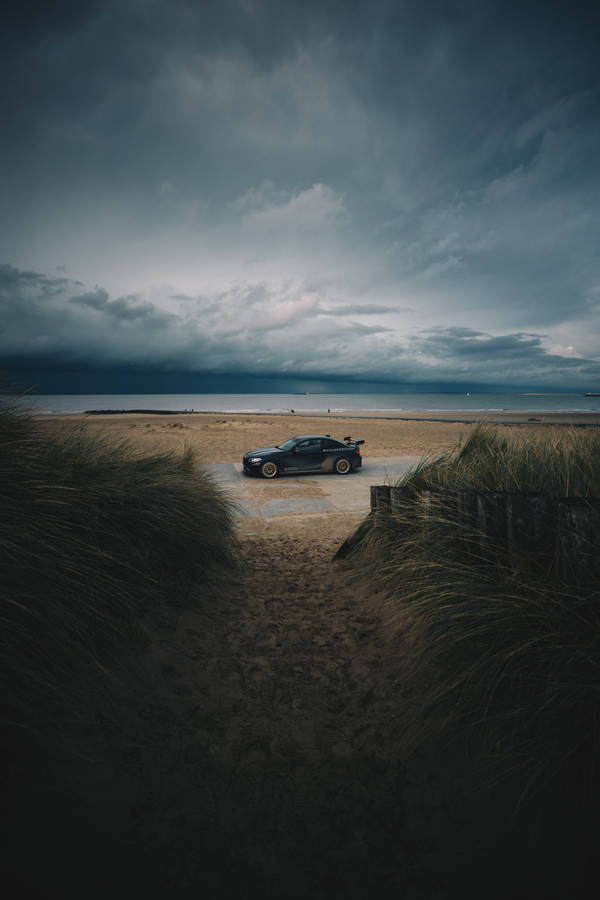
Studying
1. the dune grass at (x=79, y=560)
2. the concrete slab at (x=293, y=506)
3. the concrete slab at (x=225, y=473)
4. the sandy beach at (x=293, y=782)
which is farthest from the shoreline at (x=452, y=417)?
the sandy beach at (x=293, y=782)

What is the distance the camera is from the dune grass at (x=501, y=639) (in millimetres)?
1802

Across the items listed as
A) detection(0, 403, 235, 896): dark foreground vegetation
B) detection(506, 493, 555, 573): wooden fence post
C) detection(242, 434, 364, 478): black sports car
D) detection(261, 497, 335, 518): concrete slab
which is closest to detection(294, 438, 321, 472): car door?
detection(242, 434, 364, 478): black sports car

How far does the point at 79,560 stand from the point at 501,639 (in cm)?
279

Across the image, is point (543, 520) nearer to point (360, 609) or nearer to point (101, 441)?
point (360, 609)

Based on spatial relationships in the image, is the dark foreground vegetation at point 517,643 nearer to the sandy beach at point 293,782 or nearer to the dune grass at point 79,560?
the sandy beach at point 293,782

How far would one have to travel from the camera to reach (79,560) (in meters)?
2.71

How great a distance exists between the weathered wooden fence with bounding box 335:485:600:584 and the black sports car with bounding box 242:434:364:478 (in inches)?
302

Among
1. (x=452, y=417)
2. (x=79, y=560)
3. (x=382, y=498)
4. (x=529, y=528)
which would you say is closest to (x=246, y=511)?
(x=382, y=498)

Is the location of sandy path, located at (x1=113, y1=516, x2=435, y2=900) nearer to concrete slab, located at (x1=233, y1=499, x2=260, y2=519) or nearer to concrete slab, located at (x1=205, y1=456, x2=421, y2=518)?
concrete slab, located at (x1=205, y1=456, x2=421, y2=518)

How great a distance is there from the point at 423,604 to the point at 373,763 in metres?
1.17

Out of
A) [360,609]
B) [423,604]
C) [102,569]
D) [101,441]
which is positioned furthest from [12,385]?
[423,604]

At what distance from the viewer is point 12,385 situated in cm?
389

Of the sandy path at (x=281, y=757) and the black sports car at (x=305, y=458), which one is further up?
the black sports car at (x=305, y=458)

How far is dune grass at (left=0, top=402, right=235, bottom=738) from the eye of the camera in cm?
203
